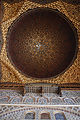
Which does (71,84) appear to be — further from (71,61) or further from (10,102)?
(10,102)

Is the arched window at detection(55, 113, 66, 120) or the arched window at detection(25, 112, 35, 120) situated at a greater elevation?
the arched window at detection(25, 112, 35, 120)

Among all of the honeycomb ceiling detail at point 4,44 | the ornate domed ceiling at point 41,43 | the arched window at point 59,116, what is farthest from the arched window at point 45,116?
the ornate domed ceiling at point 41,43

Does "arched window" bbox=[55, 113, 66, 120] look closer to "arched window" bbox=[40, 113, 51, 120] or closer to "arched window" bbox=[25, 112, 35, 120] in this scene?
"arched window" bbox=[40, 113, 51, 120]

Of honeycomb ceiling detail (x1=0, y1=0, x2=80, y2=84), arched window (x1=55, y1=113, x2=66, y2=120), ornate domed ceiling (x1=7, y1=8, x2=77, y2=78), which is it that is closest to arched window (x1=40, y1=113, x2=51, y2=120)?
arched window (x1=55, y1=113, x2=66, y2=120)

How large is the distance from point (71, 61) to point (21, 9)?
9.53ft

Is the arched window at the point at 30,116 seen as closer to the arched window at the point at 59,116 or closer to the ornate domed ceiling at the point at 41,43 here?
the arched window at the point at 59,116

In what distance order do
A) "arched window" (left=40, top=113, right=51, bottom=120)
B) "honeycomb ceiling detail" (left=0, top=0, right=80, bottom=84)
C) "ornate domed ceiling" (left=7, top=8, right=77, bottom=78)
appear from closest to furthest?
"arched window" (left=40, top=113, right=51, bottom=120) < "honeycomb ceiling detail" (left=0, top=0, right=80, bottom=84) < "ornate domed ceiling" (left=7, top=8, right=77, bottom=78)

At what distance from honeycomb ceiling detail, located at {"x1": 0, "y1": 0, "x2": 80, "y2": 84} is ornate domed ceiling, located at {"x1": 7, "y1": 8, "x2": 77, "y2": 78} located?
0.24 meters

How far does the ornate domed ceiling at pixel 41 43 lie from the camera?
4391 mm

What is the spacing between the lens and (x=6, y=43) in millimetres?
4297

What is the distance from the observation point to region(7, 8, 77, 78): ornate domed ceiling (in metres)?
4.39

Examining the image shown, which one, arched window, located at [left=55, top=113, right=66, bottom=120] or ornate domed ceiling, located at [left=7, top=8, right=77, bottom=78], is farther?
ornate domed ceiling, located at [left=7, top=8, right=77, bottom=78]

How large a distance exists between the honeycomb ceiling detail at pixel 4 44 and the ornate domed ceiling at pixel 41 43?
238 millimetres

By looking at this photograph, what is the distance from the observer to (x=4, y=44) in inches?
168
